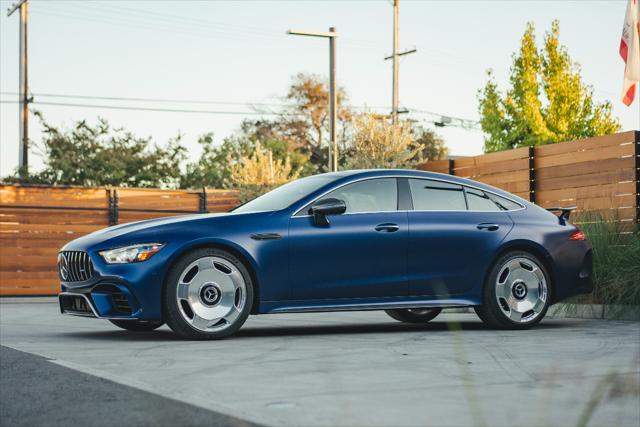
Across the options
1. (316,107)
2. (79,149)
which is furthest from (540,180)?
(316,107)

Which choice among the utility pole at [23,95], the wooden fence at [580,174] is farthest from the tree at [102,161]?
the wooden fence at [580,174]

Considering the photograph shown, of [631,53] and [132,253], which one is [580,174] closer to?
[631,53]

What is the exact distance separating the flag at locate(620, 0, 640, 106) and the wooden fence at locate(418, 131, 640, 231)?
53 centimetres

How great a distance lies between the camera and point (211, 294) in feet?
27.2

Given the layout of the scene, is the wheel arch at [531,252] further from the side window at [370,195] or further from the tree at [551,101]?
the tree at [551,101]

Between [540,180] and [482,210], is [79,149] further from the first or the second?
[482,210]

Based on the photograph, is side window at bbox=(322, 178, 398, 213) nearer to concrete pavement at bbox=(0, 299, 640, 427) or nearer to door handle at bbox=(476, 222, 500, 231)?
door handle at bbox=(476, 222, 500, 231)

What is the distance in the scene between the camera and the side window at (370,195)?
905 cm

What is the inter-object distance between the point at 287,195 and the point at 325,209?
0.62 m

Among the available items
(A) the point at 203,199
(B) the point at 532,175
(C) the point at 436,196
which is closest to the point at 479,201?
A: (C) the point at 436,196

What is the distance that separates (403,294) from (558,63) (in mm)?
29167

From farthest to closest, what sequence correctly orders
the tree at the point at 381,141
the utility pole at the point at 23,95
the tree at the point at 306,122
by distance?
the tree at the point at 306,122 → the utility pole at the point at 23,95 → the tree at the point at 381,141

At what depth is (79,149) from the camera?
107 ft

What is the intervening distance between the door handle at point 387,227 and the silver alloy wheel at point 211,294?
54.7 inches
